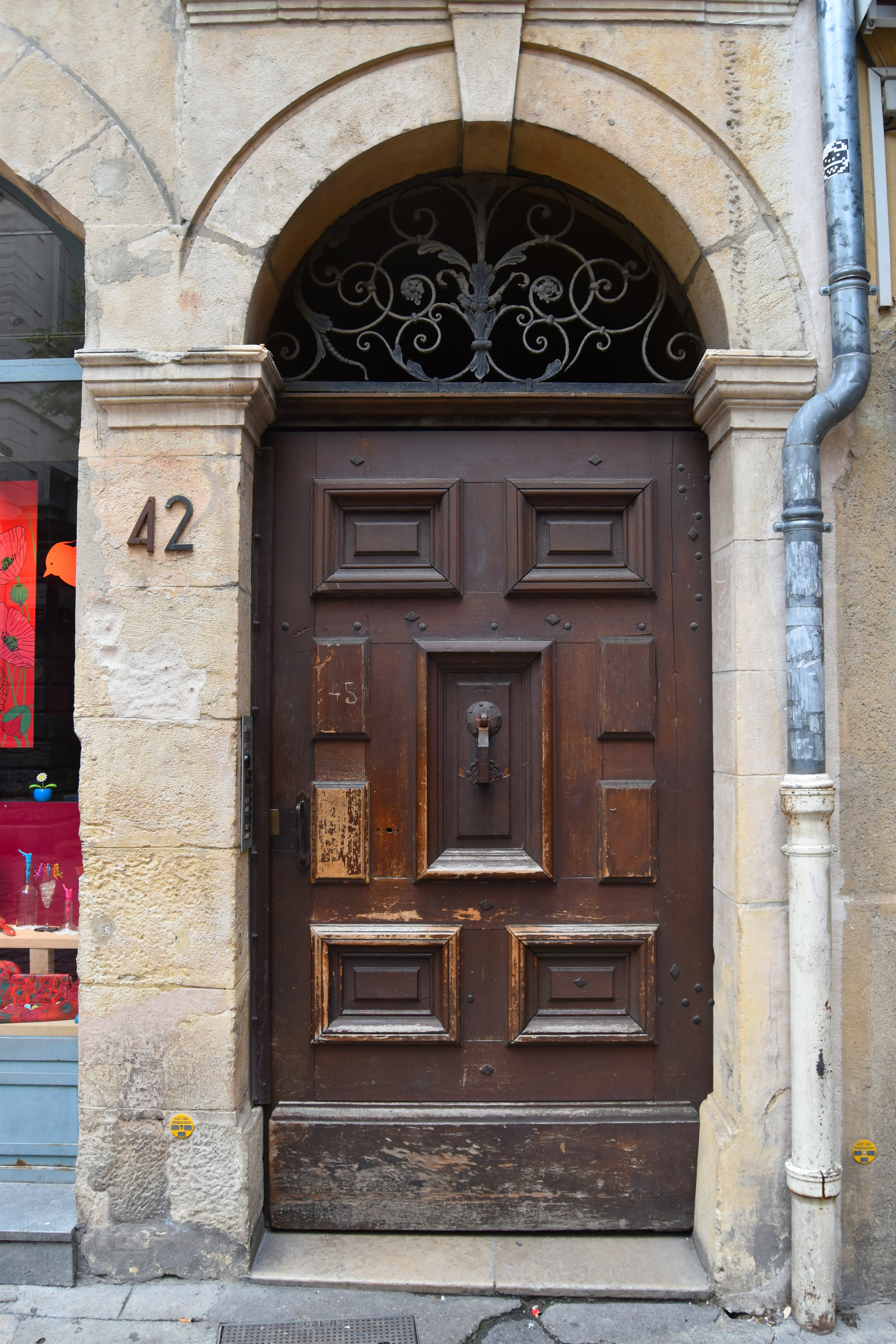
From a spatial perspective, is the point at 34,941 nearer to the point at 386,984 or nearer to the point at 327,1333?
the point at 386,984

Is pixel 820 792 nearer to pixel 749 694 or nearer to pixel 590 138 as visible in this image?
pixel 749 694

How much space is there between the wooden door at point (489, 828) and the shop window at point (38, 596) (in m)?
0.89

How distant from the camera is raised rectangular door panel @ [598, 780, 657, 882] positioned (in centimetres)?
288

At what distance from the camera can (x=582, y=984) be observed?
2.88 meters

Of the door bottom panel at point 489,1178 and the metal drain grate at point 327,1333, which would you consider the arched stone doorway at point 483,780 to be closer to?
the door bottom panel at point 489,1178

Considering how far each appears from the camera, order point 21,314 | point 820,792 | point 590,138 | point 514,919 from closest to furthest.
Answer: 1. point 820,792
2. point 590,138
3. point 514,919
4. point 21,314

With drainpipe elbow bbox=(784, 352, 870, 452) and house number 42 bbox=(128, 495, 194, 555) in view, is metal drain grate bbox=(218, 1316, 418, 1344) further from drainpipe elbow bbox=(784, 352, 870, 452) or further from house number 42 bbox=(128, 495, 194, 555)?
drainpipe elbow bbox=(784, 352, 870, 452)

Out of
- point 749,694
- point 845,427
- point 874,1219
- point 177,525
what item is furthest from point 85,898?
point 845,427

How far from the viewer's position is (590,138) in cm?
271

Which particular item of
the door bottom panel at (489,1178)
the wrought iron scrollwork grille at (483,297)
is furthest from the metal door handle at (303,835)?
the wrought iron scrollwork grille at (483,297)

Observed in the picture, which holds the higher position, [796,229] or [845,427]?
[796,229]

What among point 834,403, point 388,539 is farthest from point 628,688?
point 834,403

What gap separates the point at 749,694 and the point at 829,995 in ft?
3.13

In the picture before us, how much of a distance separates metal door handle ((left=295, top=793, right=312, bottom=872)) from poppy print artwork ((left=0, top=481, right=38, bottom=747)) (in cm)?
114
